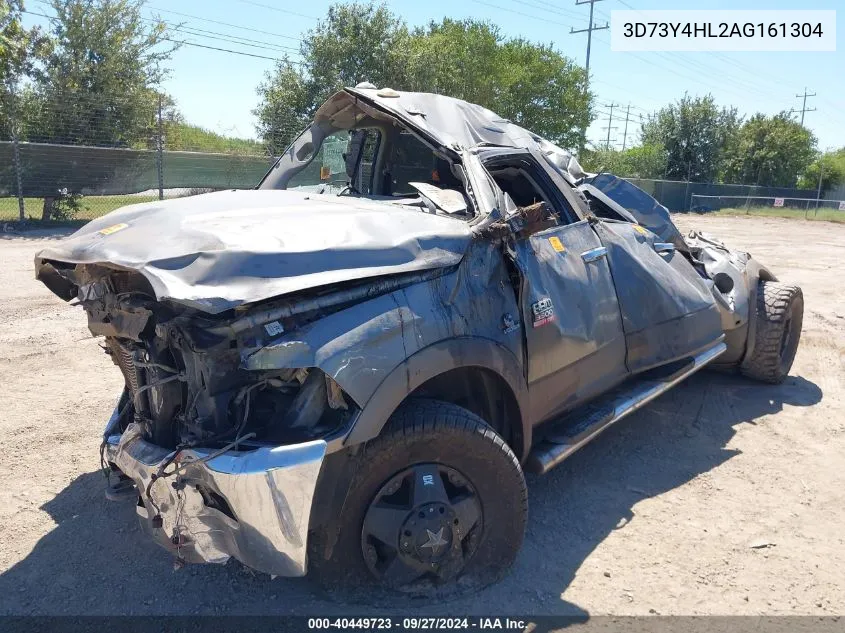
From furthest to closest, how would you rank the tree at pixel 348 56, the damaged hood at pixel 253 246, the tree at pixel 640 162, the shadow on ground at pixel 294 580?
the tree at pixel 640 162, the tree at pixel 348 56, the shadow on ground at pixel 294 580, the damaged hood at pixel 253 246

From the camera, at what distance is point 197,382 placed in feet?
8.46

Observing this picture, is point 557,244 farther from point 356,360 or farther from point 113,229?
point 113,229

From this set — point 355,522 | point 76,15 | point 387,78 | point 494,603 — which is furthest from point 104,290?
point 387,78

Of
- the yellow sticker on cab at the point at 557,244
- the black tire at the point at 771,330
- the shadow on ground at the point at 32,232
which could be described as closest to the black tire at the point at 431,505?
the yellow sticker on cab at the point at 557,244

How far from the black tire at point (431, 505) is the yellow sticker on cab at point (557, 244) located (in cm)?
114

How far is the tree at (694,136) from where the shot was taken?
41.9 meters

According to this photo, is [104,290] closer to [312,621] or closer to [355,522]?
[355,522]

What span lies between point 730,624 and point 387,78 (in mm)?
22647

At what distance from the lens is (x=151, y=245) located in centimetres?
267

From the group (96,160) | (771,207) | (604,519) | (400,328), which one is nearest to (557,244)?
(400,328)

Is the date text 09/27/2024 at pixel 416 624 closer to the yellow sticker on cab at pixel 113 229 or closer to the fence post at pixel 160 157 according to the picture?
the yellow sticker on cab at pixel 113 229

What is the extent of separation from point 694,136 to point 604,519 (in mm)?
43368

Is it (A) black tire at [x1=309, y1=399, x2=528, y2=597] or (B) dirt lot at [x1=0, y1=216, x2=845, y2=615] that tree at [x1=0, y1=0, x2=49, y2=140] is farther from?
(A) black tire at [x1=309, y1=399, x2=528, y2=597]

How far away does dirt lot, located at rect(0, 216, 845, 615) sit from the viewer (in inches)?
117
